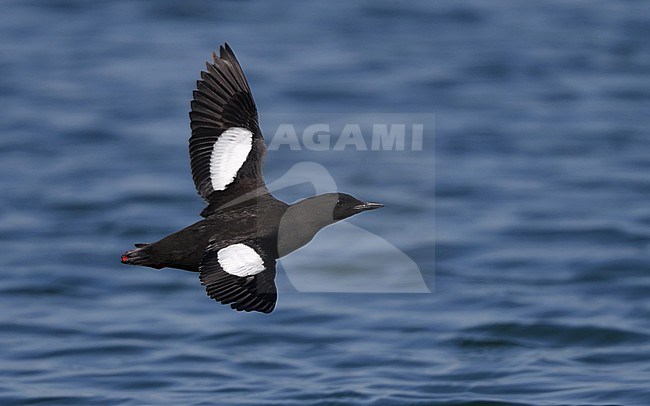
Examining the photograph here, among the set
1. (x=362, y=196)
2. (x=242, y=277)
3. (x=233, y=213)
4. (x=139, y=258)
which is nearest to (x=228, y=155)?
(x=233, y=213)

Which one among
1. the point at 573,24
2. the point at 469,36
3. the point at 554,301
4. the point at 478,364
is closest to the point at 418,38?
the point at 469,36

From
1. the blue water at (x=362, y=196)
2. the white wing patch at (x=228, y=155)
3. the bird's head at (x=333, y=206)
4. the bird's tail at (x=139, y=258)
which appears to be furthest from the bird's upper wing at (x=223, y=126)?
the blue water at (x=362, y=196)

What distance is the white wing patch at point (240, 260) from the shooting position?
22.0ft

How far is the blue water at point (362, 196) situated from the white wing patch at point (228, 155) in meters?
3.83

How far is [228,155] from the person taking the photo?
7699 millimetres

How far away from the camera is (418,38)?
21.1 m

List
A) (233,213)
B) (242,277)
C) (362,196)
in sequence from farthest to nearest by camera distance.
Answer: (362,196) < (233,213) < (242,277)

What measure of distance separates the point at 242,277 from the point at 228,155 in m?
1.23

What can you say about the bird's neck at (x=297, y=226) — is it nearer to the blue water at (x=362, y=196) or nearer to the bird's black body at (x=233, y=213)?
the bird's black body at (x=233, y=213)

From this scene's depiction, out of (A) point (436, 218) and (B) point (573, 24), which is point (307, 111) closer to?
(A) point (436, 218)

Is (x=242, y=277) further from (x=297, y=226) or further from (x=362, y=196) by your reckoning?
(x=362, y=196)

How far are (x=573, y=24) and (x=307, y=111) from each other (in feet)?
18.3

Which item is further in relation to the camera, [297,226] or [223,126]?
[223,126]

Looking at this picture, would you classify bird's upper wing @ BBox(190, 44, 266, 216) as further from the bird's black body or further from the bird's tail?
the bird's tail
